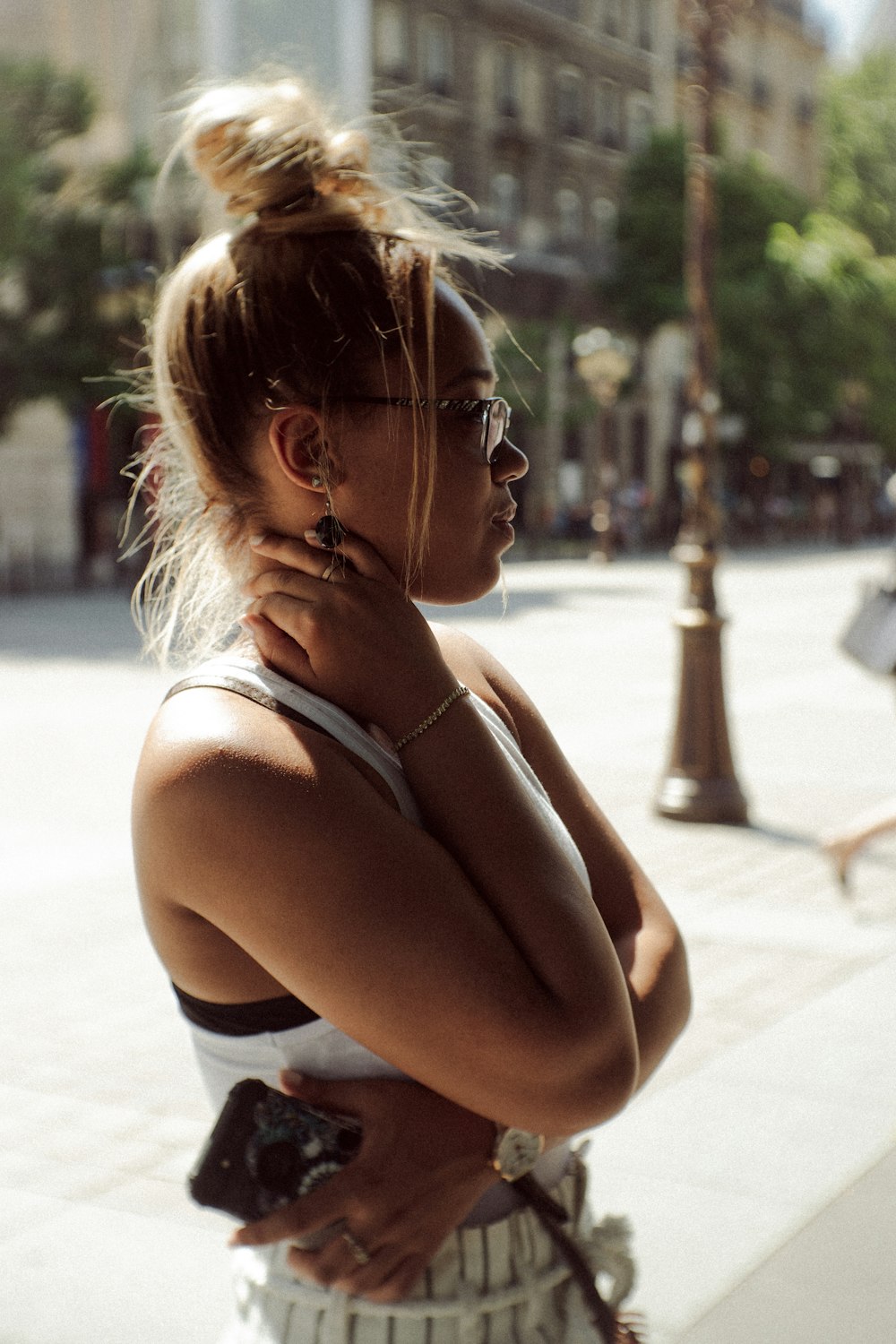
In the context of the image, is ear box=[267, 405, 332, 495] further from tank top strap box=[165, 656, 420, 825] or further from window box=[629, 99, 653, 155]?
window box=[629, 99, 653, 155]

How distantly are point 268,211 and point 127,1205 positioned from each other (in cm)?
274

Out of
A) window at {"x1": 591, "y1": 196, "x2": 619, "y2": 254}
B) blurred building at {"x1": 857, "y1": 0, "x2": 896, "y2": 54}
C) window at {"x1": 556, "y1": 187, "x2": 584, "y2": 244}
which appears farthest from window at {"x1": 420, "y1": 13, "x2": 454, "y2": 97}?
blurred building at {"x1": 857, "y1": 0, "x2": 896, "y2": 54}

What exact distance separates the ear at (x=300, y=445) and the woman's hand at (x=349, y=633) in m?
0.06

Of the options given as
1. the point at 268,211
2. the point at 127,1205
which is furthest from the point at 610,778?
the point at 268,211

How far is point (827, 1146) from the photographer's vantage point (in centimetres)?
383

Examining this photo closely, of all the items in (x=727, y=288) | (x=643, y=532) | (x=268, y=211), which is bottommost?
(x=643, y=532)

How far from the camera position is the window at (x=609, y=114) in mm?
46625

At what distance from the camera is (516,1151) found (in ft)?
4.66

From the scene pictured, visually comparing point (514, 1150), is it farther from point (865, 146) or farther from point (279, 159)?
point (865, 146)

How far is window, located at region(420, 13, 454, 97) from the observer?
1572 inches

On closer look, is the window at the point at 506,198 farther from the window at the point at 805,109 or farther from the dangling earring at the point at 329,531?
the dangling earring at the point at 329,531

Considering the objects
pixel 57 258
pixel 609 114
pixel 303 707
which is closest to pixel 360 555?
pixel 303 707

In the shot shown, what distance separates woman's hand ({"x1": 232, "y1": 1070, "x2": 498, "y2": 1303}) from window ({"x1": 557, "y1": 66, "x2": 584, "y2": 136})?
46.4 meters

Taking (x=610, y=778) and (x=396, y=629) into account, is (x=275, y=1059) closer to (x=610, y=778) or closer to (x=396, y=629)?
Result: (x=396, y=629)
